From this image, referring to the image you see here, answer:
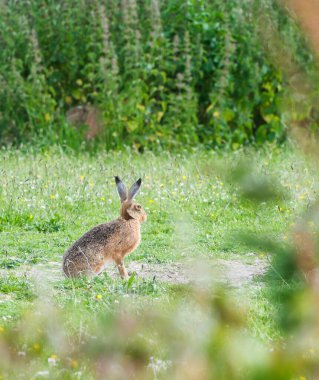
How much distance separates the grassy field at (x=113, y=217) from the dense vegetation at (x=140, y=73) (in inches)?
30.2

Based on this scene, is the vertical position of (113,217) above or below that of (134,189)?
below

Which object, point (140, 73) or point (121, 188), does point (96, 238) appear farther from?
point (140, 73)

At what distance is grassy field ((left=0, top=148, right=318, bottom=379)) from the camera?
11.6 ft

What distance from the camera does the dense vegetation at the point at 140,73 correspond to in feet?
39.5

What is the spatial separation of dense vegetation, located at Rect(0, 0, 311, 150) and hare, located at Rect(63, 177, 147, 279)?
4.97 metres

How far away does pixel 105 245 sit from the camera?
639 cm

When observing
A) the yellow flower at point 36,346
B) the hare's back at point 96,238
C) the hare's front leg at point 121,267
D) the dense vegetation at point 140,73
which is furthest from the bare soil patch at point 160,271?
the dense vegetation at point 140,73

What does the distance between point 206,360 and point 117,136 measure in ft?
32.4

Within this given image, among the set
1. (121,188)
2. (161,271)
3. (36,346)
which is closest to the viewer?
(36,346)

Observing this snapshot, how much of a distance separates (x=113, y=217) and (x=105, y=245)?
1.96 metres

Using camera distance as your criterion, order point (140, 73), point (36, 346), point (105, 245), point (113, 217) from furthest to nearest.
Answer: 1. point (140, 73)
2. point (113, 217)
3. point (105, 245)
4. point (36, 346)

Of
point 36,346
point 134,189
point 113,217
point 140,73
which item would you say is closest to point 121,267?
point 134,189

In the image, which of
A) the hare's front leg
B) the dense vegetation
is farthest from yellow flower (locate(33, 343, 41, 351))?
the dense vegetation

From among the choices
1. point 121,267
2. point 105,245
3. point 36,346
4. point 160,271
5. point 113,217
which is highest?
point 36,346
